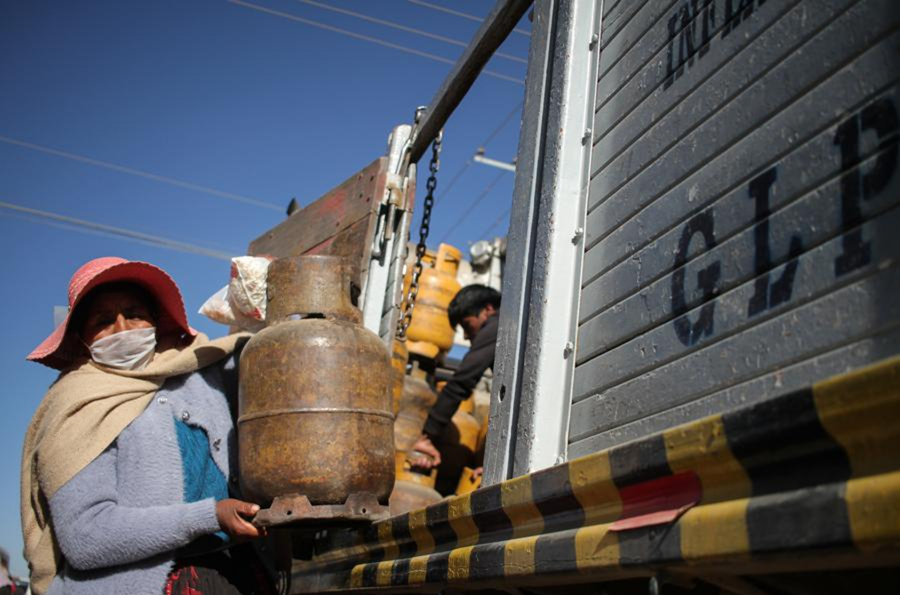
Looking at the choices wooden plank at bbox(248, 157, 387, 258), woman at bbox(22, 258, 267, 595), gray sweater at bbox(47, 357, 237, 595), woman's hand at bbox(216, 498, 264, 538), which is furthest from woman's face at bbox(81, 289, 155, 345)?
wooden plank at bbox(248, 157, 387, 258)

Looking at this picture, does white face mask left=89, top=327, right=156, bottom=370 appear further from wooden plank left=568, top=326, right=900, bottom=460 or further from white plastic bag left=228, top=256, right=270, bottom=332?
wooden plank left=568, top=326, right=900, bottom=460

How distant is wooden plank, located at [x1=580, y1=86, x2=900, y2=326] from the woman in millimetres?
1411

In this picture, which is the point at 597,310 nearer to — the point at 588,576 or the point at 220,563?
the point at 588,576

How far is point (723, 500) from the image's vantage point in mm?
1517

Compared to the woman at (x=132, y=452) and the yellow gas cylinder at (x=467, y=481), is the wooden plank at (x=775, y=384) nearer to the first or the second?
the woman at (x=132, y=452)

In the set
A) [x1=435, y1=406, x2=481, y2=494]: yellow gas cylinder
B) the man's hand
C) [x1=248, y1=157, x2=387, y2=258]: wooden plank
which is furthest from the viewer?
[x1=435, y1=406, x2=481, y2=494]: yellow gas cylinder

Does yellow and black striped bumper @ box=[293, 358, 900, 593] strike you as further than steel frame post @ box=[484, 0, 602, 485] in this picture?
No

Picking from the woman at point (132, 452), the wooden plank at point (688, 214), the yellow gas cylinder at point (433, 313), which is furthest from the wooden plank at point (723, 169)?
the yellow gas cylinder at point (433, 313)

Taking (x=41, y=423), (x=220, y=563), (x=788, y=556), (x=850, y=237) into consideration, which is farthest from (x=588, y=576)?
(x=41, y=423)

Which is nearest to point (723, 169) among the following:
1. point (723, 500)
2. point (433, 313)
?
point (723, 500)

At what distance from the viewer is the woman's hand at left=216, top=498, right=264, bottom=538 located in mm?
2963

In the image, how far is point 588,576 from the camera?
183cm

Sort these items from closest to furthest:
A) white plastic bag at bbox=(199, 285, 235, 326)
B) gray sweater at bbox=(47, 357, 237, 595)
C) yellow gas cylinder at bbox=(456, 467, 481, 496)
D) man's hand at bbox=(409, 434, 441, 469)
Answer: gray sweater at bbox=(47, 357, 237, 595) < white plastic bag at bbox=(199, 285, 235, 326) < man's hand at bbox=(409, 434, 441, 469) < yellow gas cylinder at bbox=(456, 467, 481, 496)

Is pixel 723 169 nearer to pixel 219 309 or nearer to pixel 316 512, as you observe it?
pixel 316 512
